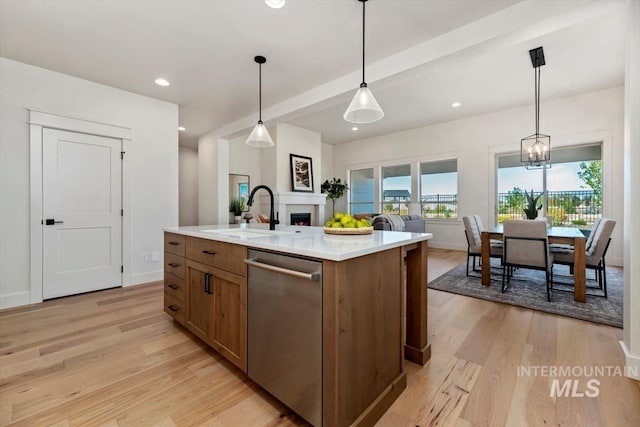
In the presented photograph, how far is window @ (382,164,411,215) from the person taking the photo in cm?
707

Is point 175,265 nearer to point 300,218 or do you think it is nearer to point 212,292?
point 212,292

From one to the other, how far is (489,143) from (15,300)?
773 cm

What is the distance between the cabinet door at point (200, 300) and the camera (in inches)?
72.6

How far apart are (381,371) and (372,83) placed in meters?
2.86

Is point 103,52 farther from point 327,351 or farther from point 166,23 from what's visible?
point 327,351

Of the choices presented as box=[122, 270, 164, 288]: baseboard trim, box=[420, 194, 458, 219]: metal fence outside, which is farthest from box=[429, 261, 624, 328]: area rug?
box=[122, 270, 164, 288]: baseboard trim

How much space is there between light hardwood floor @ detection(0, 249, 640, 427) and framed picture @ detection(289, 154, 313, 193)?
4200mm

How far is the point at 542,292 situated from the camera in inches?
123

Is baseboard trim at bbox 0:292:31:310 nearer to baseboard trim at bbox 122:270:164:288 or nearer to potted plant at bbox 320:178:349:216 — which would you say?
baseboard trim at bbox 122:270:164:288

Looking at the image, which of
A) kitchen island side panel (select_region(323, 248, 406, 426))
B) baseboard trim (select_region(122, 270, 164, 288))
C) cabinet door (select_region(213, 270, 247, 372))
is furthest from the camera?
baseboard trim (select_region(122, 270, 164, 288))

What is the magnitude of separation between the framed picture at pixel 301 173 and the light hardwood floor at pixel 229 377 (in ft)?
13.8

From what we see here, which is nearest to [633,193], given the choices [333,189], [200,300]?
[200,300]

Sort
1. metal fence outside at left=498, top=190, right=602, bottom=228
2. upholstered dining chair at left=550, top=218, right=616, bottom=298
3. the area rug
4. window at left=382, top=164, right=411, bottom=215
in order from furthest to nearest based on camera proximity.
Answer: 1. window at left=382, top=164, right=411, bottom=215
2. metal fence outside at left=498, top=190, right=602, bottom=228
3. upholstered dining chair at left=550, top=218, right=616, bottom=298
4. the area rug

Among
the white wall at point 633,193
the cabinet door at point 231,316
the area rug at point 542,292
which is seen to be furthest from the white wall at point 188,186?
the white wall at point 633,193
